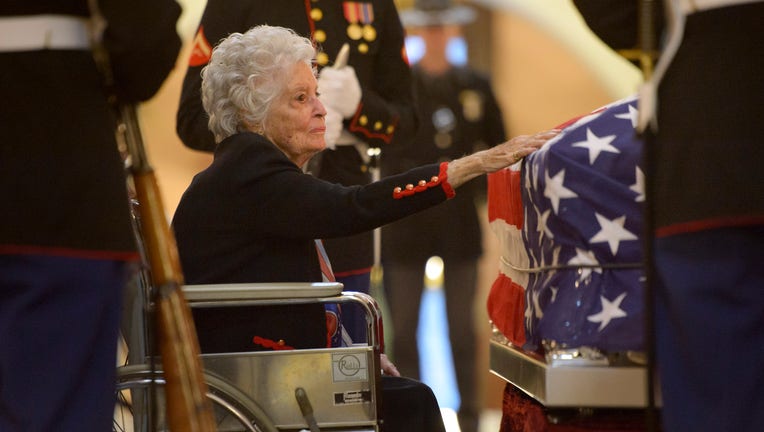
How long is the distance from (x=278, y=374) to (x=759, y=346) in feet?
3.59

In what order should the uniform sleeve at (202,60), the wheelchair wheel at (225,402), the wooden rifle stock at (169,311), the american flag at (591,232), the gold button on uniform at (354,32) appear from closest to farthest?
the wooden rifle stock at (169,311) → the american flag at (591,232) → the wheelchair wheel at (225,402) → the uniform sleeve at (202,60) → the gold button on uniform at (354,32)

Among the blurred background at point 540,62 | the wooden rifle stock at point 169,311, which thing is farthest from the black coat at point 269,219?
the blurred background at point 540,62

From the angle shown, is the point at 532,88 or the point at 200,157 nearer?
the point at 200,157

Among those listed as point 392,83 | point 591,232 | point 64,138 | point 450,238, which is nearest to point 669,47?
point 591,232

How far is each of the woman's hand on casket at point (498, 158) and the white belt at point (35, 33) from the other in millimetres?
992

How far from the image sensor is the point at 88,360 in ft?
6.19

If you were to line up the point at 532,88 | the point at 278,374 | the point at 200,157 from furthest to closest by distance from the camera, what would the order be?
the point at 532,88 → the point at 200,157 → the point at 278,374

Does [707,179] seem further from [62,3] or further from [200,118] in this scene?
[200,118]

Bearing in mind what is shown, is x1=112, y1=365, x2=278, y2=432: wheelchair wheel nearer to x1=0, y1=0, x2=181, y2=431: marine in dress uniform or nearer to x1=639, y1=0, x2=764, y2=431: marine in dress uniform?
x1=0, y1=0, x2=181, y2=431: marine in dress uniform

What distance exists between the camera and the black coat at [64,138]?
1847 millimetres

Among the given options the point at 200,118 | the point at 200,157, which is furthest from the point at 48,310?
the point at 200,157

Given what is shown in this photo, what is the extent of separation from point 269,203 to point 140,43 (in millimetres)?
894

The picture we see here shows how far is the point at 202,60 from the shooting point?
3457mm

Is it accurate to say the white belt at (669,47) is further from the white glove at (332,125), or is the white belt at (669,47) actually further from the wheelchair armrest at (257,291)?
the white glove at (332,125)
